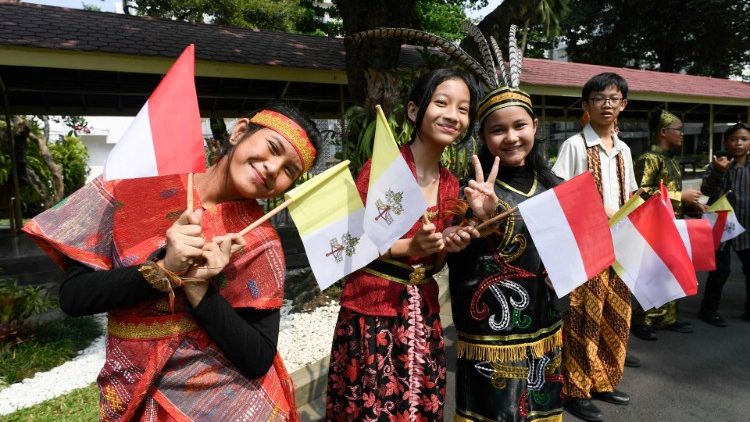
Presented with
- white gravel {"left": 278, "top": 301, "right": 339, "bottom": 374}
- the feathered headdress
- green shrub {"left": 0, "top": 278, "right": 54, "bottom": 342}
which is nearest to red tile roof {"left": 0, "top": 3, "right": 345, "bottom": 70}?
green shrub {"left": 0, "top": 278, "right": 54, "bottom": 342}

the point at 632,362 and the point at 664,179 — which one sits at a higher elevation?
the point at 664,179

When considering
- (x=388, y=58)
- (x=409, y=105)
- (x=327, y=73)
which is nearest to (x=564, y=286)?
(x=409, y=105)

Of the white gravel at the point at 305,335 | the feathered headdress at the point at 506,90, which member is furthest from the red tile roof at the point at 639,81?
the feathered headdress at the point at 506,90

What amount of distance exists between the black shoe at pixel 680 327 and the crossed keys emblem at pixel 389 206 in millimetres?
4263

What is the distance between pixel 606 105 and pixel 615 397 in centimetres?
193

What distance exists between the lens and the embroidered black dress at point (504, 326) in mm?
2010

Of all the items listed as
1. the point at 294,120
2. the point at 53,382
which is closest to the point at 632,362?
the point at 294,120

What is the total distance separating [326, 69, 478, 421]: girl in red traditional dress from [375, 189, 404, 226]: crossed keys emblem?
186 mm

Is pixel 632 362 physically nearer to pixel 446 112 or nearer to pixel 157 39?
pixel 446 112

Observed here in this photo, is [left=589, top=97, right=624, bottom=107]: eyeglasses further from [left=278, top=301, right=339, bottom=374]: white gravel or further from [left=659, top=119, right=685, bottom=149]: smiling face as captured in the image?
[left=278, top=301, right=339, bottom=374]: white gravel

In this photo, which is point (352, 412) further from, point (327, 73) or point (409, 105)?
point (327, 73)

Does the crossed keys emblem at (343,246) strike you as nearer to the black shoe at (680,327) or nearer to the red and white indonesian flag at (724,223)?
the red and white indonesian flag at (724,223)

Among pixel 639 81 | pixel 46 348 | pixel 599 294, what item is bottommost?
pixel 46 348

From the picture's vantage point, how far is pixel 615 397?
3.31 m
